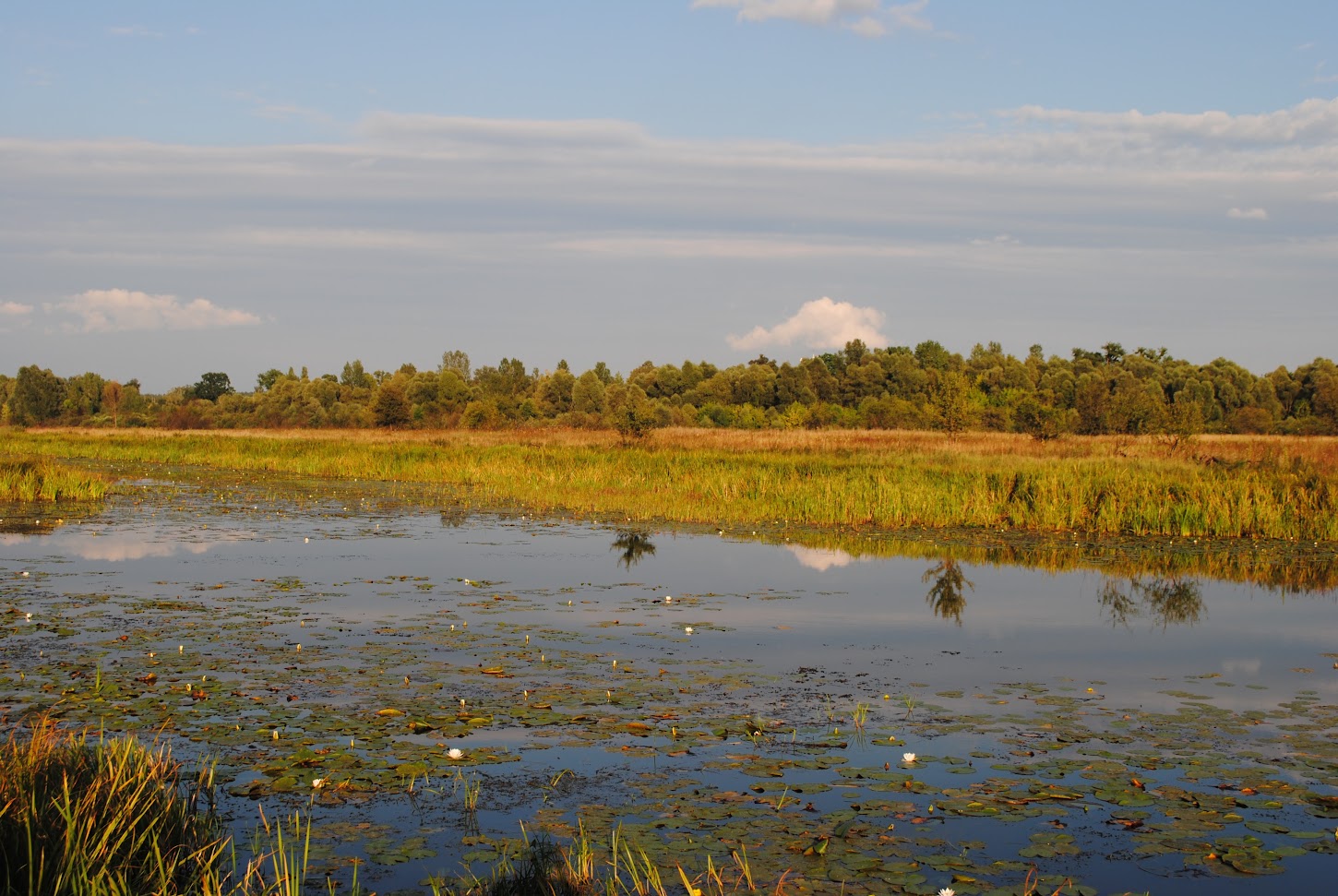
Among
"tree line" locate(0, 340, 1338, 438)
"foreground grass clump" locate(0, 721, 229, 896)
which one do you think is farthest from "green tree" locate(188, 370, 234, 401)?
"foreground grass clump" locate(0, 721, 229, 896)

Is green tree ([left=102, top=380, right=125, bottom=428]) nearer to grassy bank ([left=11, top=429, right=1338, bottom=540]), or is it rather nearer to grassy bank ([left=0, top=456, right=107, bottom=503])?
grassy bank ([left=11, top=429, right=1338, bottom=540])

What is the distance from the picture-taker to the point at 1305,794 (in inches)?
253

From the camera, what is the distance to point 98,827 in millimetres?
4668

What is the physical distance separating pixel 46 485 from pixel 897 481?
19454mm

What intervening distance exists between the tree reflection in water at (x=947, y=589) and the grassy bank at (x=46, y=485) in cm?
1966

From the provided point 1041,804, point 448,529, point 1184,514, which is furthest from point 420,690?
point 1184,514

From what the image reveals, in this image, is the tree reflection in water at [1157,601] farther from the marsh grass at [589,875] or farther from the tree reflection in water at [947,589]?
the marsh grass at [589,875]

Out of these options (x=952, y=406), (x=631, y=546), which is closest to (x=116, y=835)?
(x=631, y=546)

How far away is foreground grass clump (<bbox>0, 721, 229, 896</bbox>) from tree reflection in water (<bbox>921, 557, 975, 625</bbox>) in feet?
29.1

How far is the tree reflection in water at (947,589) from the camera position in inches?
509

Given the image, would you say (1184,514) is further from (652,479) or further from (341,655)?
(341,655)

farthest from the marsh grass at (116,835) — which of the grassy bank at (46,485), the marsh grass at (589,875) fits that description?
the grassy bank at (46,485)

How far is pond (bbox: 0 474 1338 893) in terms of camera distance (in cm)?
563

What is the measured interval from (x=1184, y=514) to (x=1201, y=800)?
51.2 ft
